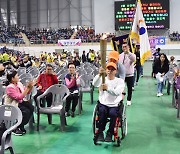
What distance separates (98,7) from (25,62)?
54.9 feet

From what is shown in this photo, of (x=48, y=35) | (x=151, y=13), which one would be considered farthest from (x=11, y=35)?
(x=151, y=13)

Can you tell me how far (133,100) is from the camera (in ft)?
29.5

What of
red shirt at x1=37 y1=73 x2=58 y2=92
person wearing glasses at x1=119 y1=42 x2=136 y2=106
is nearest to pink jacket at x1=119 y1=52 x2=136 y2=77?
person wearing glasses at x1=119 y1=42 x2=136 y2=106

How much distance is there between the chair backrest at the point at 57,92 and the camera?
6.25 meters

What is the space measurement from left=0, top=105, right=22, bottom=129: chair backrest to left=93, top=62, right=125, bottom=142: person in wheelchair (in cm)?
129

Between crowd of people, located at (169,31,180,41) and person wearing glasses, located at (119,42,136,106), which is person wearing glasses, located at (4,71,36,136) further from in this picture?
crowd of people, located at (169,31,180,41)

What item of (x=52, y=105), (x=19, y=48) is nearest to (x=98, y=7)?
(x=19, y=48)

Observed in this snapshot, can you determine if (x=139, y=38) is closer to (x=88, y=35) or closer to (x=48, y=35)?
(x=88, y=35)

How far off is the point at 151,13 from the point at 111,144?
876 inches

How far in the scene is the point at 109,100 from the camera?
4.99m

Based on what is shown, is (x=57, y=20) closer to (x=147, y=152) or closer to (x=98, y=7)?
(x=98, y=7)

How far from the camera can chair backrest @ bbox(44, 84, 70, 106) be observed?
6.25 m

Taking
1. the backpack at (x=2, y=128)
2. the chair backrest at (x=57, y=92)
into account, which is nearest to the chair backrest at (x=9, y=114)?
the backpack at (x=2, y=128)

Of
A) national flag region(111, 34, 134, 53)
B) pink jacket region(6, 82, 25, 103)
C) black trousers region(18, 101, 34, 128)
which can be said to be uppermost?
national flag region(111, 34, 134, 53)
